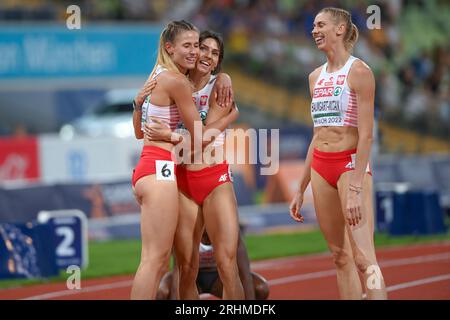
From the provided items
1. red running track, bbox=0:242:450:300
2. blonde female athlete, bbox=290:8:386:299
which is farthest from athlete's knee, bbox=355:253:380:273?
red running track, bbox=0:242:450:300

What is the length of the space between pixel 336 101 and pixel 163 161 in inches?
51.5

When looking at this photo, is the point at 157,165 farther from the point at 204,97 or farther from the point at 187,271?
the point at 187,271

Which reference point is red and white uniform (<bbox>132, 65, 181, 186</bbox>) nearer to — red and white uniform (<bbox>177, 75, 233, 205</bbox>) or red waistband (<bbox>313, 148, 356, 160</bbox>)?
red and white uniform (<bbox>177, 75, 233, 205</bbox>)

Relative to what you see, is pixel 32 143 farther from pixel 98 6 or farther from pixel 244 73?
pixel 244 73

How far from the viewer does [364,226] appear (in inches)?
300

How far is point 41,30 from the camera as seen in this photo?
22672mm

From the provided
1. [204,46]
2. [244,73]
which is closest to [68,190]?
[204,46]

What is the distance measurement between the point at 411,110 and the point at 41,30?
9.01 m

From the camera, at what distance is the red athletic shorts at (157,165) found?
7656mm

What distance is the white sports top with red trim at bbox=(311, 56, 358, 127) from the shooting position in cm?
771

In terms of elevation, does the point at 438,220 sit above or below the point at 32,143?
below

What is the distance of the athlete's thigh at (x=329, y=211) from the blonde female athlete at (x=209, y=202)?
63 centimetres

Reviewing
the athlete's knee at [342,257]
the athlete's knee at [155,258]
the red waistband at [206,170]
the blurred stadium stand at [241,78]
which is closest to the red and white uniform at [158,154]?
the red waistband at [206,170]

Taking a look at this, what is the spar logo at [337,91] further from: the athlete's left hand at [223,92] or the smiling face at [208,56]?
the smiling face at [208,56]
